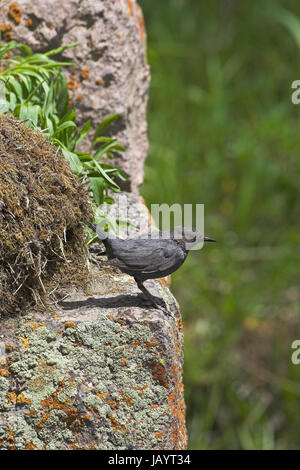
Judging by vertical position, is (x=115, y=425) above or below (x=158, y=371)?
below

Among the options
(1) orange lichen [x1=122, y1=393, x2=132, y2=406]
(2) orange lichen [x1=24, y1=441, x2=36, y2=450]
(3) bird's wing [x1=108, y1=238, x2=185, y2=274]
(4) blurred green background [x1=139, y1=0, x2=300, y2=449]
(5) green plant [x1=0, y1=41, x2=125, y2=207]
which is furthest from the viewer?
(4) blurred green background [x1=139, y1=0, x2=300, y2=449]

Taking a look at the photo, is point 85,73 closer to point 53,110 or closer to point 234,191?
point 53,110

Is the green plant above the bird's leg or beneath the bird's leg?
above

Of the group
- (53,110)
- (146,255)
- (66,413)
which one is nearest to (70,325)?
(66,413)

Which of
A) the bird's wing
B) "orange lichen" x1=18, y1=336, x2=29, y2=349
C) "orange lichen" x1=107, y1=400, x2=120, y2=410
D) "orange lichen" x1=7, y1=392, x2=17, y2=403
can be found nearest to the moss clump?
"orange lichen" x1=18, y1=336, x2=29, y2=349

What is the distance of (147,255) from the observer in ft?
9.59

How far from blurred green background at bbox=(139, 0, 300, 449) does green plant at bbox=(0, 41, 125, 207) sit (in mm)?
2972

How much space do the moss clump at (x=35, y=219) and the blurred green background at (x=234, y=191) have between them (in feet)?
11.9

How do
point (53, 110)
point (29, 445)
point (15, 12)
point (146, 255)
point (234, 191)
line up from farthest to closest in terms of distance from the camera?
point (234, 191) → point (15, 12) → point (53, 110) → point (146, 255) → point (29, 445)

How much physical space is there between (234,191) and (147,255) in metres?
4.86

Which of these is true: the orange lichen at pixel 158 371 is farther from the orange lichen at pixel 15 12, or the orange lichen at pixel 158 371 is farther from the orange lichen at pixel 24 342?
the orange lichen at pixel 15 12

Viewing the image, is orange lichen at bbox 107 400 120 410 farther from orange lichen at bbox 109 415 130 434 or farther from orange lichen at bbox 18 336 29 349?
orange lichen at bbox 18 336 29 349

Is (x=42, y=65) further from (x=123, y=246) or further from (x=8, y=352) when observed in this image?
(x=8, y=352)

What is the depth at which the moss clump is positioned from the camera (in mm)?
2744
